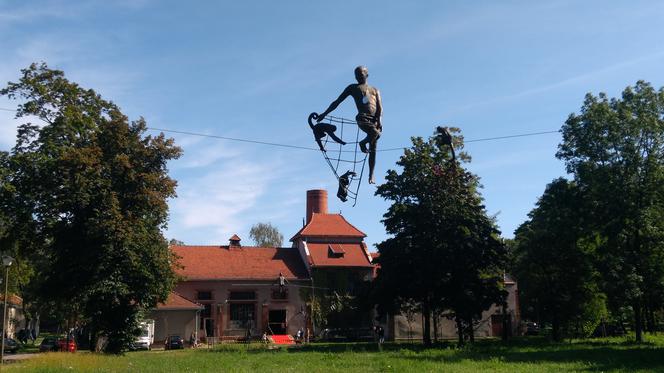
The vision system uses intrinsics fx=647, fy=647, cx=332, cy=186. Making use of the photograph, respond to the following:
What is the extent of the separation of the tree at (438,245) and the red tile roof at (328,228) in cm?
2193

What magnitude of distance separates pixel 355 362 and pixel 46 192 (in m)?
20.6

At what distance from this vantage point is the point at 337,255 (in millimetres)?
66188

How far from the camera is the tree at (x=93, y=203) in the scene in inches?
1406

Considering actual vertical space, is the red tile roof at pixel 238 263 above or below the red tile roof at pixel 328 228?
below

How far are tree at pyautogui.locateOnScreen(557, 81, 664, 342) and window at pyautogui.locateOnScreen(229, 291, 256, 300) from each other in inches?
1276

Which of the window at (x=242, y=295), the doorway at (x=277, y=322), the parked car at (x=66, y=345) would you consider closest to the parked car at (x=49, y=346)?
the parked car at (x=66, y=345)

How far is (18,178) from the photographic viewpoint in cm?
3653

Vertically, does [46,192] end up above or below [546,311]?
above

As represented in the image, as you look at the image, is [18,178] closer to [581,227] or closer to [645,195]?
[581,227]

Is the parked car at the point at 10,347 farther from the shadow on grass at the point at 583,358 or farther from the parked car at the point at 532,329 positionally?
the parked car at the point at 532,329

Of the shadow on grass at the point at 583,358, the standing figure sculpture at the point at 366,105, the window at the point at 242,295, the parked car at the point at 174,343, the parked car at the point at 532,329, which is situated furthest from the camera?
the parked car at the point at 532,329

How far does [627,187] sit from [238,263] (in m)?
37.4

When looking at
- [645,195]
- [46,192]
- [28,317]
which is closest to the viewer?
[46,192]

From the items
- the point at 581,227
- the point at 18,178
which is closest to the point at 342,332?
the point at 581,227
